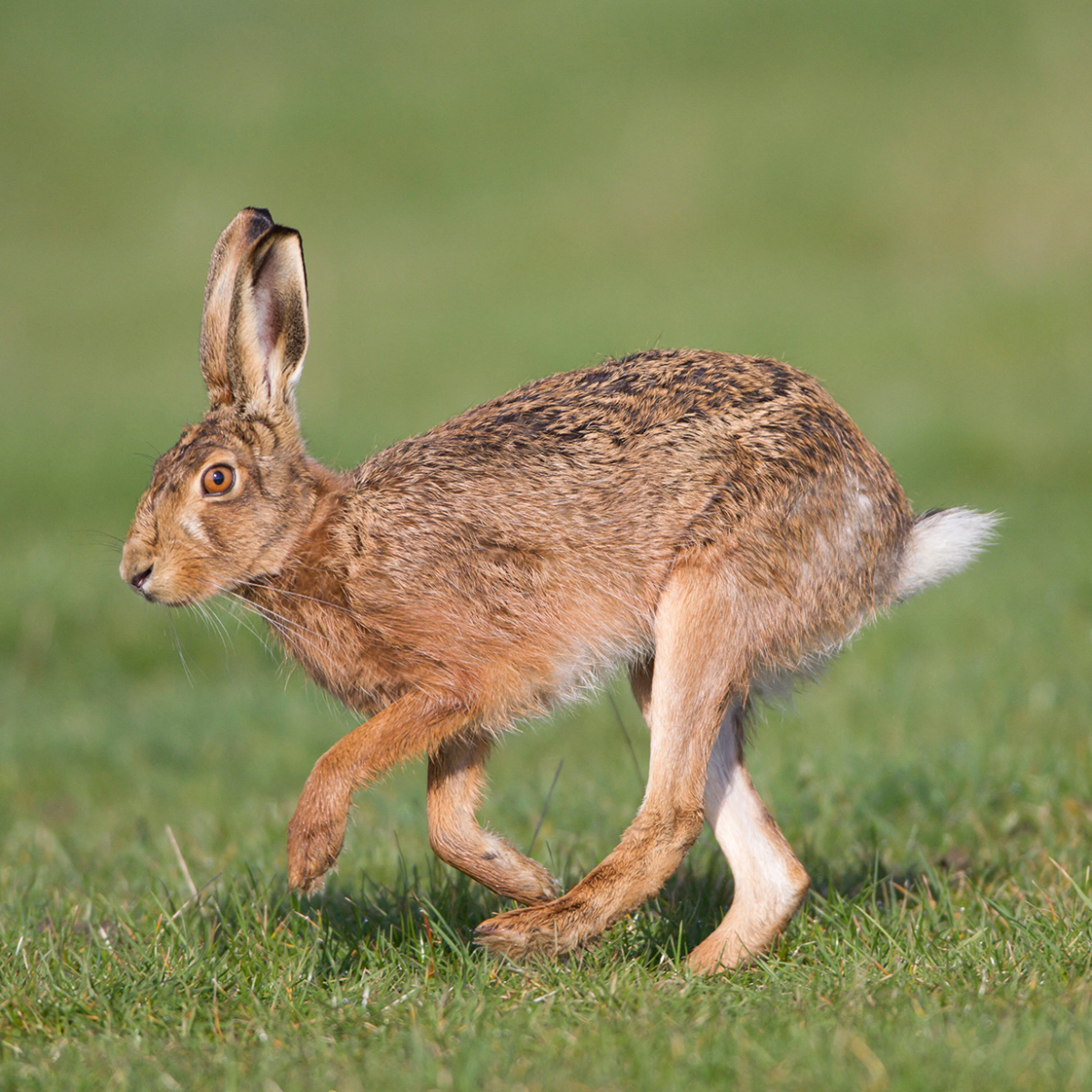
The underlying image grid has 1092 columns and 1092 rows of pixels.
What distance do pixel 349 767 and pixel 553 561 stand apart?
84 centimetres

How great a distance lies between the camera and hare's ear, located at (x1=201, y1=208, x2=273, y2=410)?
13.9 feet

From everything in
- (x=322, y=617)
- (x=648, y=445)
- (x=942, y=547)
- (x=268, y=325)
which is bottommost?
(x=322, y=617)

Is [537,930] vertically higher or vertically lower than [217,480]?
lower

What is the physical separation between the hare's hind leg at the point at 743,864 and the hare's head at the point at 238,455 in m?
1.47

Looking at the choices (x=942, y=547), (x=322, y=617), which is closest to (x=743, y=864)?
(x=942, y=547)

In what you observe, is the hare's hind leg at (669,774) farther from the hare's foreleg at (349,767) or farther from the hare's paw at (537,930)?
the hare's foreleg at (349,767)

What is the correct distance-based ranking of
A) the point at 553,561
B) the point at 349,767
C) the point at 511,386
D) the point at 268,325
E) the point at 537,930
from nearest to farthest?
the point at 537,930, the point at 349,767, the point at 553,561, the point at 268,325, the point at 511,386

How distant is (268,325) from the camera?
14.3 ft

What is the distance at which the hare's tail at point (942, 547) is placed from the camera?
4.39 meters

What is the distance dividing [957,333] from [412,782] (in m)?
10.3

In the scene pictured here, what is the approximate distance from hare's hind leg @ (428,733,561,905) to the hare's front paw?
33 centimetres

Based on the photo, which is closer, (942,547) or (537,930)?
(537,930)

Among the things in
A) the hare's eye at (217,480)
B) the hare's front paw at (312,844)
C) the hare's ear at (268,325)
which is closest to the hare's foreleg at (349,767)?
the hare's front paw at (312,844)

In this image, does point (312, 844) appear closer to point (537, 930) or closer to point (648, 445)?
point (537, 930)
